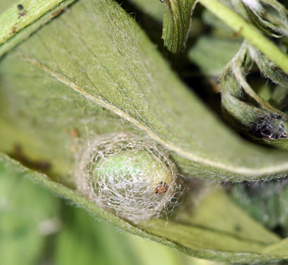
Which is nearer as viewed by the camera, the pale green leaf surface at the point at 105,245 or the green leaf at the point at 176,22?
the green leaf at the point at 176,22

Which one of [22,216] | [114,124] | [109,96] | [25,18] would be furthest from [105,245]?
[25,18]

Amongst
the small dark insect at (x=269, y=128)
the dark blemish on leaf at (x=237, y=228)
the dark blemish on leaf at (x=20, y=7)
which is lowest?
the dark blemish on leaf at (x=237, y=228)

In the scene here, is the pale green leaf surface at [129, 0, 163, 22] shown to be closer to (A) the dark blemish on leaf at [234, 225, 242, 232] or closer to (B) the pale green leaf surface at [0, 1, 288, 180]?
(B) the pale green leaf surface at [0, 1, 288, 180]

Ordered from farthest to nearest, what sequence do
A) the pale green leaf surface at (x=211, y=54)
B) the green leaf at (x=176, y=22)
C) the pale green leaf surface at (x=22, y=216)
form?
the pale green leaf surface at (x=22, y=216), the pale green leaf surface at (x=211, y=54), the green leaf at (x=176, y=22)

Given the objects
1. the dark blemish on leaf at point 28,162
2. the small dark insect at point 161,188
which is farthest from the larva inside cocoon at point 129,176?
the dark blemish on leaf at point 28,162

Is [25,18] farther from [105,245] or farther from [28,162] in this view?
[105,245]

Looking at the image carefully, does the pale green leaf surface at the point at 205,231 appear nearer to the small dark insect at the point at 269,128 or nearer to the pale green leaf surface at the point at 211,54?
the small dark insect at the point at 269,128

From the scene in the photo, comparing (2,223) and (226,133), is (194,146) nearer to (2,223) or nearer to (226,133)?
(226,133)
